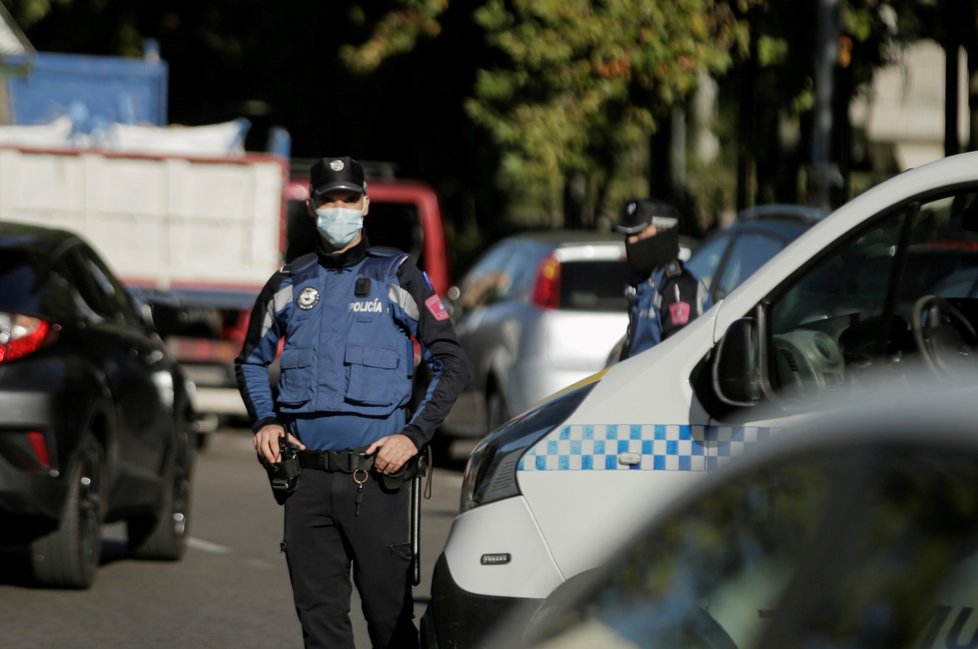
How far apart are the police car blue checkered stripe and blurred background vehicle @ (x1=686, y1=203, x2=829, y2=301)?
4572mm

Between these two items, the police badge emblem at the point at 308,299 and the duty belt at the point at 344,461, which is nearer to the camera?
the duty belt at the point at 344,461

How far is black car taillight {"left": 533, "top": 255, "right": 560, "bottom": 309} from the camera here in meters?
12.7

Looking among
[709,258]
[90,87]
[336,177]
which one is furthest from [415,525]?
[90,87]

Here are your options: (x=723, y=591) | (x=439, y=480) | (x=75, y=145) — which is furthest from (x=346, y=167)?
(x=75, y=145)

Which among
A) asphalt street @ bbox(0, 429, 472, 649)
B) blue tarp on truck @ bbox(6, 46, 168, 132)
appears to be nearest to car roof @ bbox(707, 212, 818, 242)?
asphalt street @ bbox(0, 429, 472, 649)

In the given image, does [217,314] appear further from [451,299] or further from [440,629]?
[440,629]

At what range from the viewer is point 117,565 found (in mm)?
10242

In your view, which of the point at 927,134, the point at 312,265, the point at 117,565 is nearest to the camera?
the point at 312,265

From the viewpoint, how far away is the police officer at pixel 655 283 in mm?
7883

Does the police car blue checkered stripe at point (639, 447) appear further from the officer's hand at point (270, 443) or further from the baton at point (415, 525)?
the officer's hand at point (270, 443)

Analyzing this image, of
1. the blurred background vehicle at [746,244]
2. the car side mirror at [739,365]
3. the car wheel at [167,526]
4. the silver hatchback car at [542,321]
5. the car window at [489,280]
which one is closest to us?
the car side mirror at [739,365]

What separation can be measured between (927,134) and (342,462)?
77.6 ft

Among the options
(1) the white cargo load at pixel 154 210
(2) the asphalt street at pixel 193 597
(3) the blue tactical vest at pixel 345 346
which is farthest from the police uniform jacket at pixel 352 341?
(1) the white cargo load at pixel 154 210

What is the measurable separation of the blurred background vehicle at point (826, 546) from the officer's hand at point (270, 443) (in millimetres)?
3073
